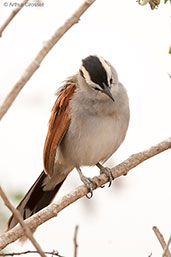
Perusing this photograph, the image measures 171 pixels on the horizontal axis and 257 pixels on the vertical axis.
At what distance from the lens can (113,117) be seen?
15.2 feet

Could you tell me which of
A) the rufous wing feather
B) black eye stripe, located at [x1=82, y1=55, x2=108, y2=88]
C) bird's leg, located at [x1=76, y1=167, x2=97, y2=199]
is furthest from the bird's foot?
black eye stripe, located at [x1=82, y1=55, x2=108, y2=88]

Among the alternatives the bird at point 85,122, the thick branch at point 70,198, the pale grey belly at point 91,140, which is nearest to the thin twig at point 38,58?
the thick branch at point 70,198

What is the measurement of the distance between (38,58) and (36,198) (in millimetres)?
3082

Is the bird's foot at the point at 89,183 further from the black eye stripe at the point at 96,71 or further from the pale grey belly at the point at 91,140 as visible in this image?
the black eye stripe at the point at 96,71

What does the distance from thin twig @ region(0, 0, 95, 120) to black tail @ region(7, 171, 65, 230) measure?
2934 mm

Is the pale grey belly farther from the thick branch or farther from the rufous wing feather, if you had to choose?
the thick branch

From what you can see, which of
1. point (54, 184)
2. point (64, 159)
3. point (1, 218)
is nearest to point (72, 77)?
point (64, 159)

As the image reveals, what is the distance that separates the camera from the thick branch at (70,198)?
3279 millimetres

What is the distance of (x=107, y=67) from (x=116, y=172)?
99 centimetres

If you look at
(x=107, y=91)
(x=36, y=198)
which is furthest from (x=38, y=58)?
(x=36, y=198)

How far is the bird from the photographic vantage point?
4.50 metres

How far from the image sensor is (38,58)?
7.17 feet

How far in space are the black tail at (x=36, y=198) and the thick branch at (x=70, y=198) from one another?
0.90 meters

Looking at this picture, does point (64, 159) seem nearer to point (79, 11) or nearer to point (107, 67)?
point (107, 67)
